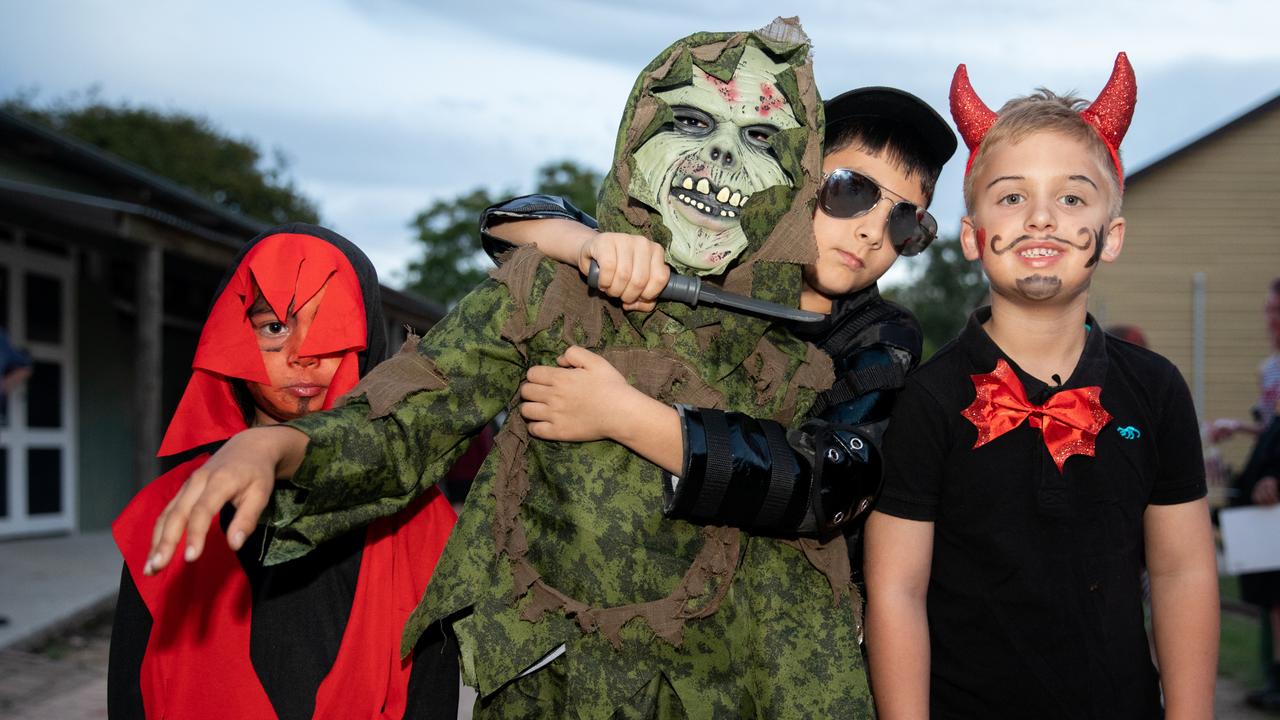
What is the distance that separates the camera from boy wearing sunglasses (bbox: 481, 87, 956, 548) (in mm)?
1978

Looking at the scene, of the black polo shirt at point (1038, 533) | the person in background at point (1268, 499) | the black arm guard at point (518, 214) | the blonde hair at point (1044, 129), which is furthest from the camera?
the person in background at point (1268, 499)

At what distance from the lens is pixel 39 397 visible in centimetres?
1031

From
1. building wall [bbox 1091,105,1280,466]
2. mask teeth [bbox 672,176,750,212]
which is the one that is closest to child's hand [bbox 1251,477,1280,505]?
mask teeth [bbox 672,176,750,212]

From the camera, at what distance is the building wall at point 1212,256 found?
17.0 metres

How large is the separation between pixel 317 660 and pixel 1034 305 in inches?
69.4

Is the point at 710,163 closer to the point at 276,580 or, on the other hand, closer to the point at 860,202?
the point at 860,202

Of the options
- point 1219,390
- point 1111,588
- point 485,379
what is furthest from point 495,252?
point 1219,390

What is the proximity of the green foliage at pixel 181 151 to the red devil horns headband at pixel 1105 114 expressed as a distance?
27541mm

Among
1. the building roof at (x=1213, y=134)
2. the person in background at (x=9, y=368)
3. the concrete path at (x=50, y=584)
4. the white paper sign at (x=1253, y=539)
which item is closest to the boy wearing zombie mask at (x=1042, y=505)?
the white paper sign at (x=1253, y=539)

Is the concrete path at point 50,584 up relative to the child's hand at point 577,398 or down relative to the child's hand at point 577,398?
down

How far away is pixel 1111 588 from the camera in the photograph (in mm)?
2098

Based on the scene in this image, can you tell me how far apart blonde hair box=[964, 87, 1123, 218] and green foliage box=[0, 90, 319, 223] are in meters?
27.6

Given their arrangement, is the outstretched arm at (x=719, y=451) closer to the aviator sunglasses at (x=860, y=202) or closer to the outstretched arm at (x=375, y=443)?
the outstretched arm at (x=375, y=443)

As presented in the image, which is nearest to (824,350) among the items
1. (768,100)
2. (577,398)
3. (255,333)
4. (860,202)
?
(860,202)
